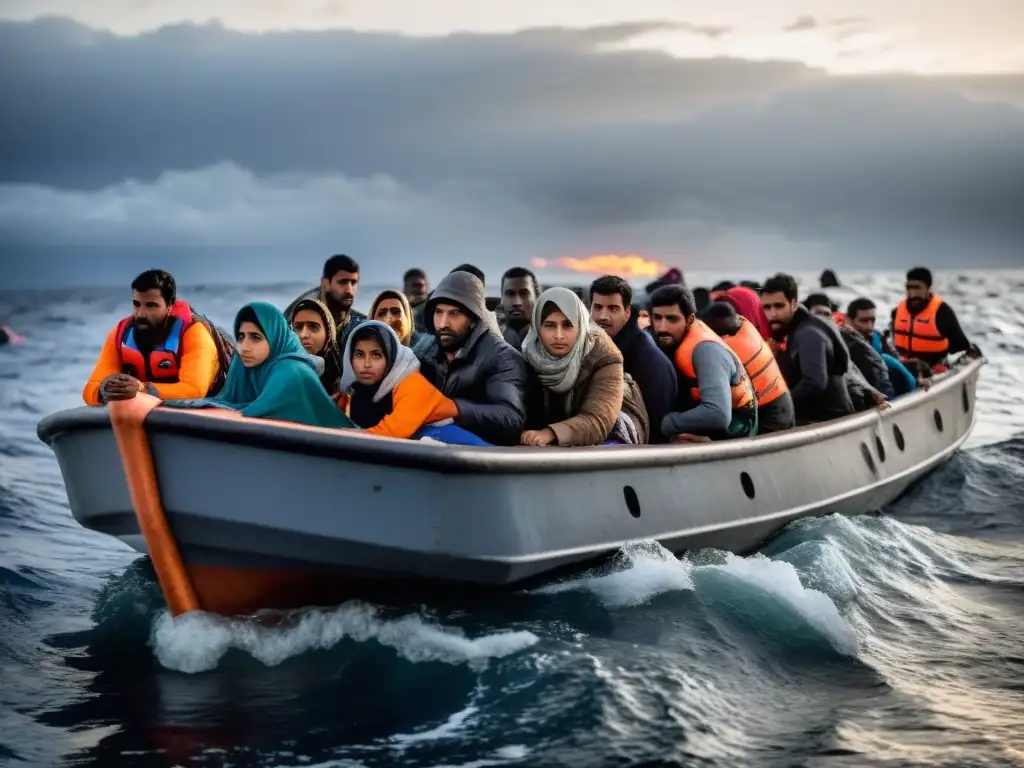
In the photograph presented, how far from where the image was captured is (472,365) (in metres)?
6.41

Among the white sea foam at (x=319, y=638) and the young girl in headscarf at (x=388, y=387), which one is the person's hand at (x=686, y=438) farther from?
the white sea foam at (x=319, y=638)

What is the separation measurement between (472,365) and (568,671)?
167 cm

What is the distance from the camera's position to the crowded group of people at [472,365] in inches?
239

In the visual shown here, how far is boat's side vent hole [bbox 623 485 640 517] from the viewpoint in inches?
265

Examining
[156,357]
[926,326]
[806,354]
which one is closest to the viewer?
[156,357]

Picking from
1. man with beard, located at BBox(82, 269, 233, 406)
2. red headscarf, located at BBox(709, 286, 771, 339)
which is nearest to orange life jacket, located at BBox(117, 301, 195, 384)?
man with beard, located at BBox(82, 269, 233, 406)

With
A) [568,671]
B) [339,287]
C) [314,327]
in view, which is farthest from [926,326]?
[568,671]

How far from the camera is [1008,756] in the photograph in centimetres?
491

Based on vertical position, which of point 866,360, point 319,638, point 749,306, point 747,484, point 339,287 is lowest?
point 319,638

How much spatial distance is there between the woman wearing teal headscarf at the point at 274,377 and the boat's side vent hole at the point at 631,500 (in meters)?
1.56

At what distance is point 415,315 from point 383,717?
628 centimetres

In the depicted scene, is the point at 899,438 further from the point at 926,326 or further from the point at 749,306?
the point at 926,326

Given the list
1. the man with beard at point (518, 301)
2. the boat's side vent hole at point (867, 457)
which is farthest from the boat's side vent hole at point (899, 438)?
the man with beard at point (518, 301)

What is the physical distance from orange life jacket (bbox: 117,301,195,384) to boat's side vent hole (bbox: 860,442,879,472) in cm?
544
